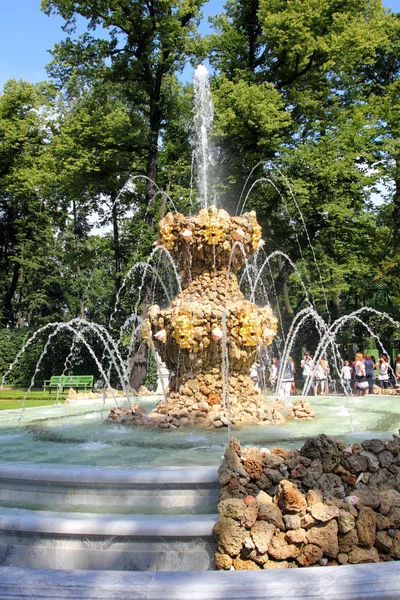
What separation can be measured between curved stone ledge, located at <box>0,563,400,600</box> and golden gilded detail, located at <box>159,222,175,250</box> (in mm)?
6719

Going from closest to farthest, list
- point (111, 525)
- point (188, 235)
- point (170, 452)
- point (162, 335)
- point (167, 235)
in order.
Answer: point (111, 525) < point (170, 452) < point (162, 335) < point (188, 235) < point (167, 235)

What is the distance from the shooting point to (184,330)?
8.28 meters

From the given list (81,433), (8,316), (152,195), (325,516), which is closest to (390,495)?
(325,516)

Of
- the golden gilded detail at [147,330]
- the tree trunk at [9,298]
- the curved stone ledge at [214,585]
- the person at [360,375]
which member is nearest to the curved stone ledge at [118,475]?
the curved stone ledge at [214,585]

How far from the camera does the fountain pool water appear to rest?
5.52 meters

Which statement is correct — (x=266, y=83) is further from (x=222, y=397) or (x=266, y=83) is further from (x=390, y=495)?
(x=390, y=495)

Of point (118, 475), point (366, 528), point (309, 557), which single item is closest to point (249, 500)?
point (309, 557)

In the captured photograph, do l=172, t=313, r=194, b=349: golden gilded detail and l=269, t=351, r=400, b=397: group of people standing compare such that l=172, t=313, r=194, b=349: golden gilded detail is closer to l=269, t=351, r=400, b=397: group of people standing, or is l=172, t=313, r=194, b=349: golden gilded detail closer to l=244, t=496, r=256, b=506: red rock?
l=244, t=496, r=256, b=506: red rock

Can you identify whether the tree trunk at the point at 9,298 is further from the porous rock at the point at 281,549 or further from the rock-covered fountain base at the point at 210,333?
the porous rock at the point at 281,549

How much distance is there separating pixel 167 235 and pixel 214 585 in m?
6.92

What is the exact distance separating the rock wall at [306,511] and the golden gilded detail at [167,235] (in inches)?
222

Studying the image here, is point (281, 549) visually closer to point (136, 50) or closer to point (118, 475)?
point (118, 475)

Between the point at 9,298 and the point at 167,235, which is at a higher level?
the point at 9,298

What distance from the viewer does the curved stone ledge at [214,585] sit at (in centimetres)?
298
